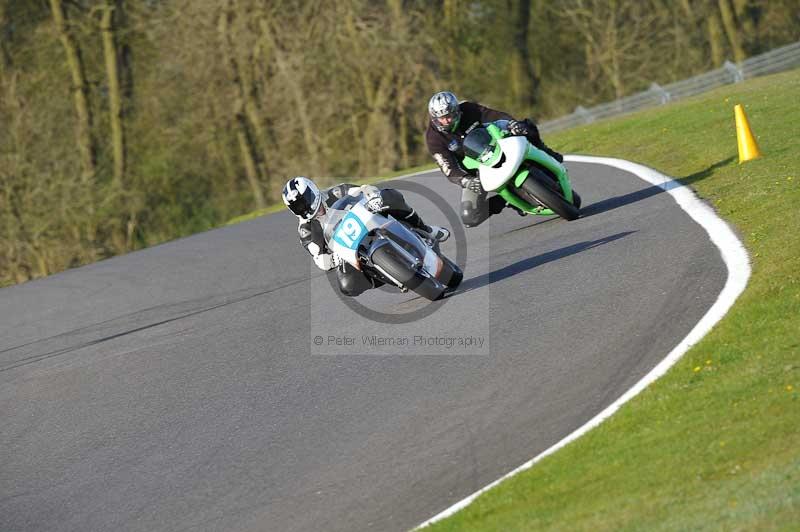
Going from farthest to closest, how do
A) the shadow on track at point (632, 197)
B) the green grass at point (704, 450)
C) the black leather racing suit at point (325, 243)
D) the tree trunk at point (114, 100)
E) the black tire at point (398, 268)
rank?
the tree trunk at point (114, 100)
the shadow on track at point (632, 197)
the black leather racing suit at point (325, 243)
the black tire at point (398, 268)
the green grass at point (704, 450)

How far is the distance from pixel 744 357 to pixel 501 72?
34.1m

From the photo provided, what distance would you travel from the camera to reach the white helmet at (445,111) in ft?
39.7

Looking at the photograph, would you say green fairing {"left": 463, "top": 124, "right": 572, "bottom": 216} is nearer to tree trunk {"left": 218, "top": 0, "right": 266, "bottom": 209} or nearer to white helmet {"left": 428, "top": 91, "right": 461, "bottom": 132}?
Result: white helmet {"left": 428, "top": 91, "right": 461, "bottom": 132}

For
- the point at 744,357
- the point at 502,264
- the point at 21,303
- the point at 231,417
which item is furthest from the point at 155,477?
the point at 21,303

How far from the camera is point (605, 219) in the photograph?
12.3m

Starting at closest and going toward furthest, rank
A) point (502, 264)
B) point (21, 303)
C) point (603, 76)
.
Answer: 1. point (502, 264)
2. point (21, 303)
3. point (603, 76)

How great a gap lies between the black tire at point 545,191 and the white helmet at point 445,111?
3.14 feet

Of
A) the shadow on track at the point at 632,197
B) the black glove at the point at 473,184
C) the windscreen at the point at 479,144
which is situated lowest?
the shadow on track at the point at 632,197

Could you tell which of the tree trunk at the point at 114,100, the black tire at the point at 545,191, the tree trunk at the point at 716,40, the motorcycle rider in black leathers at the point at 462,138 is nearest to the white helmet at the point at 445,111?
the motorcycle rider in black leathers at the point at 462,138

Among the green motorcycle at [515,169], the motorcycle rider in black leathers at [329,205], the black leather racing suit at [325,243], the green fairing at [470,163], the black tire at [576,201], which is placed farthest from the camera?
the black tire at [576,201]

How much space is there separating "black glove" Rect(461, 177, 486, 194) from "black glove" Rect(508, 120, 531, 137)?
0.71m

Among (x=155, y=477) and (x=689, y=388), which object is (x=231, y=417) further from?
(x=689, y=388)

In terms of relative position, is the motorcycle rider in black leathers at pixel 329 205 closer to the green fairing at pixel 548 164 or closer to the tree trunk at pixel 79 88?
the green fairing at pixel 548 164

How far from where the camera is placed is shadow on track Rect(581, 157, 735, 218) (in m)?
12.9
